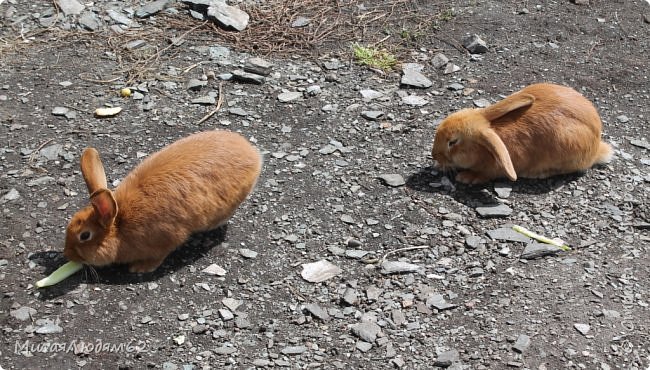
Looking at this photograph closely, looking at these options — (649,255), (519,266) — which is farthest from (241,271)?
(649,255)

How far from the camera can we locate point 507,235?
627cm

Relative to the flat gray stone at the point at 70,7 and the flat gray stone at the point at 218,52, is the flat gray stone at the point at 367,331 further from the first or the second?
the flat gray stone at the point at 70,7

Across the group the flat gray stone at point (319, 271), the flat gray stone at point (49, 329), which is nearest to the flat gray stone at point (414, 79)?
the flat gray stone at point (319, 271)

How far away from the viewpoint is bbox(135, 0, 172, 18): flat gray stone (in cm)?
889

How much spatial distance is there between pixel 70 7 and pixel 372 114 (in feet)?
12.2

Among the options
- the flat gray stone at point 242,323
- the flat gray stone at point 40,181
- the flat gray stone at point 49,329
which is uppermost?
the flat gray stone at point 242,323

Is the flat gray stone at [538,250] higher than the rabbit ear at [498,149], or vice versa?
the rabbit ear at [498,149]

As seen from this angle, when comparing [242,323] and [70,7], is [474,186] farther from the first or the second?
[70,7]

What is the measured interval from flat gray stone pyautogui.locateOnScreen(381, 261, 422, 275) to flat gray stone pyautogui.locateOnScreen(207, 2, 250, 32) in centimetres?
386

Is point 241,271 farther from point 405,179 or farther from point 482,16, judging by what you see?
point 482,16

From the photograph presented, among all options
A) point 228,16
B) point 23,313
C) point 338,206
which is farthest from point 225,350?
point 228,16

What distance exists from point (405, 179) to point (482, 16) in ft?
10.6

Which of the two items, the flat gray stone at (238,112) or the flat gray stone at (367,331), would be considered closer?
the flat gray stone at (367,331)

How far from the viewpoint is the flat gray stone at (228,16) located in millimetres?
8758
